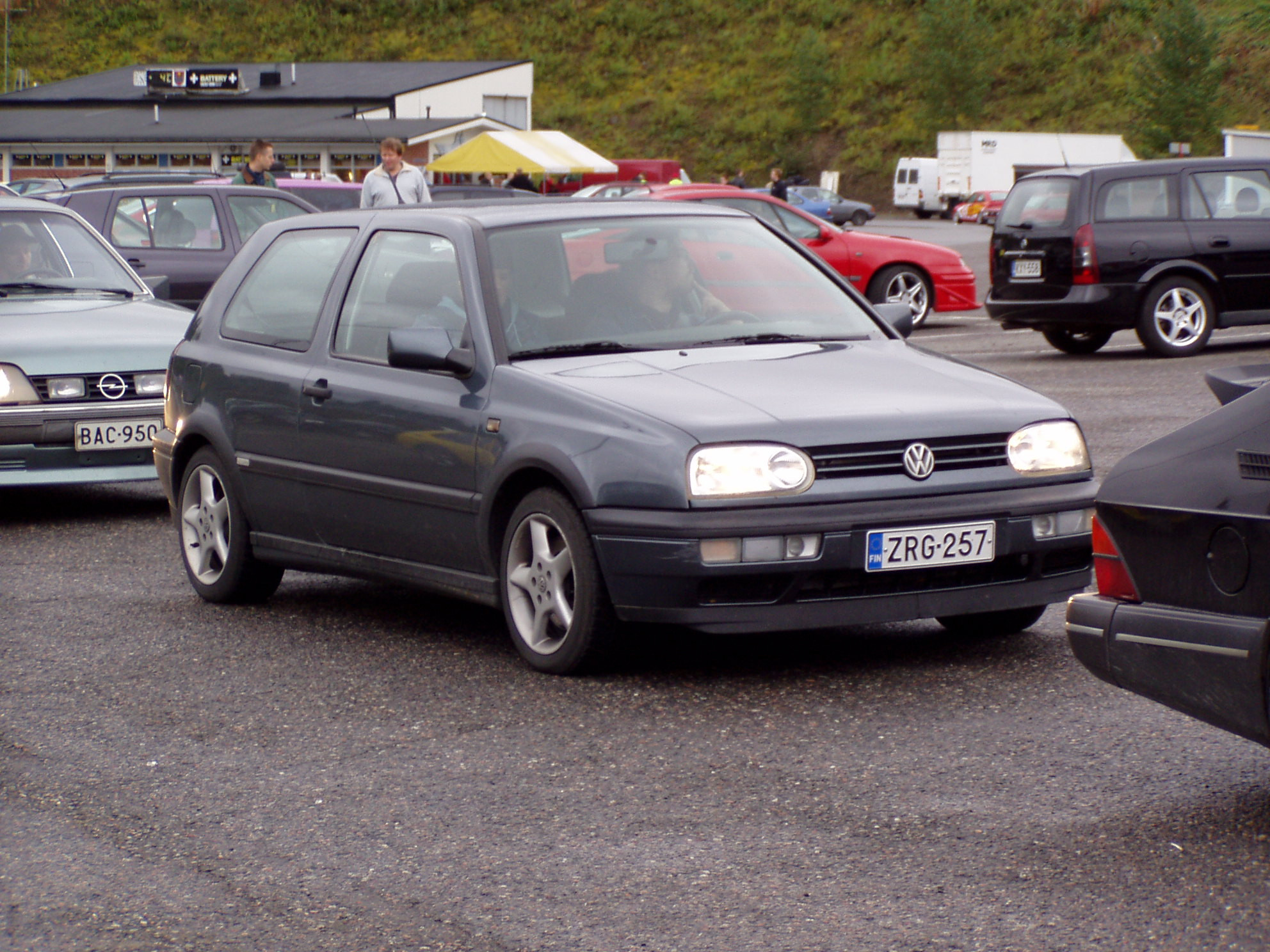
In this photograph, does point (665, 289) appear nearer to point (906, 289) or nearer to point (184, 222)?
point (184, 222)

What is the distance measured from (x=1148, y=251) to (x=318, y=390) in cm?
1148

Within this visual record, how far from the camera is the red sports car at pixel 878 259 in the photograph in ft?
64.3

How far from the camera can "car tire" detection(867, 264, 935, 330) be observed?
19734mm

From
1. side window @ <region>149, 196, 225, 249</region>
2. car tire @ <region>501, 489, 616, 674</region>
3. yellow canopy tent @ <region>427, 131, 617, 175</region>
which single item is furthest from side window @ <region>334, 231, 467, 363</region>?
yellow canopy tent @ <region>427, 131, 617, 175</region>

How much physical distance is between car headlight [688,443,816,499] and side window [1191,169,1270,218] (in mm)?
12478

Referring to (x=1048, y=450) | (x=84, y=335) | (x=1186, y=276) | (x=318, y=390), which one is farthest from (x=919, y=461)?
(x=1186, y=276)

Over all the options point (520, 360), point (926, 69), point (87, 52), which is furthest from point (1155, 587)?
point (87, 52)

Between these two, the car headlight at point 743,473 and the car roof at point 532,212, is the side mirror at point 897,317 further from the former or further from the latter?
the car headlight at point 743,473

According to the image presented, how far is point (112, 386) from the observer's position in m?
9.34

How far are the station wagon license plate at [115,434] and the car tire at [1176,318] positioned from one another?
10.0 metres

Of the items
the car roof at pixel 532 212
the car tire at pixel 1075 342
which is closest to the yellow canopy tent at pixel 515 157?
the car tire at pixel 1075 342

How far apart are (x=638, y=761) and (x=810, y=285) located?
2479 mm

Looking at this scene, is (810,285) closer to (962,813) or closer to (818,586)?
(818,586)

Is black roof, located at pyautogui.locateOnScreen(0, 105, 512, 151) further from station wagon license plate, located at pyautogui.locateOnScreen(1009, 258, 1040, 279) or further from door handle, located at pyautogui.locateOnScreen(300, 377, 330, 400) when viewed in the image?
door handle, located at pyautogui.locateOnScreen(300, 377, 330, 400)
